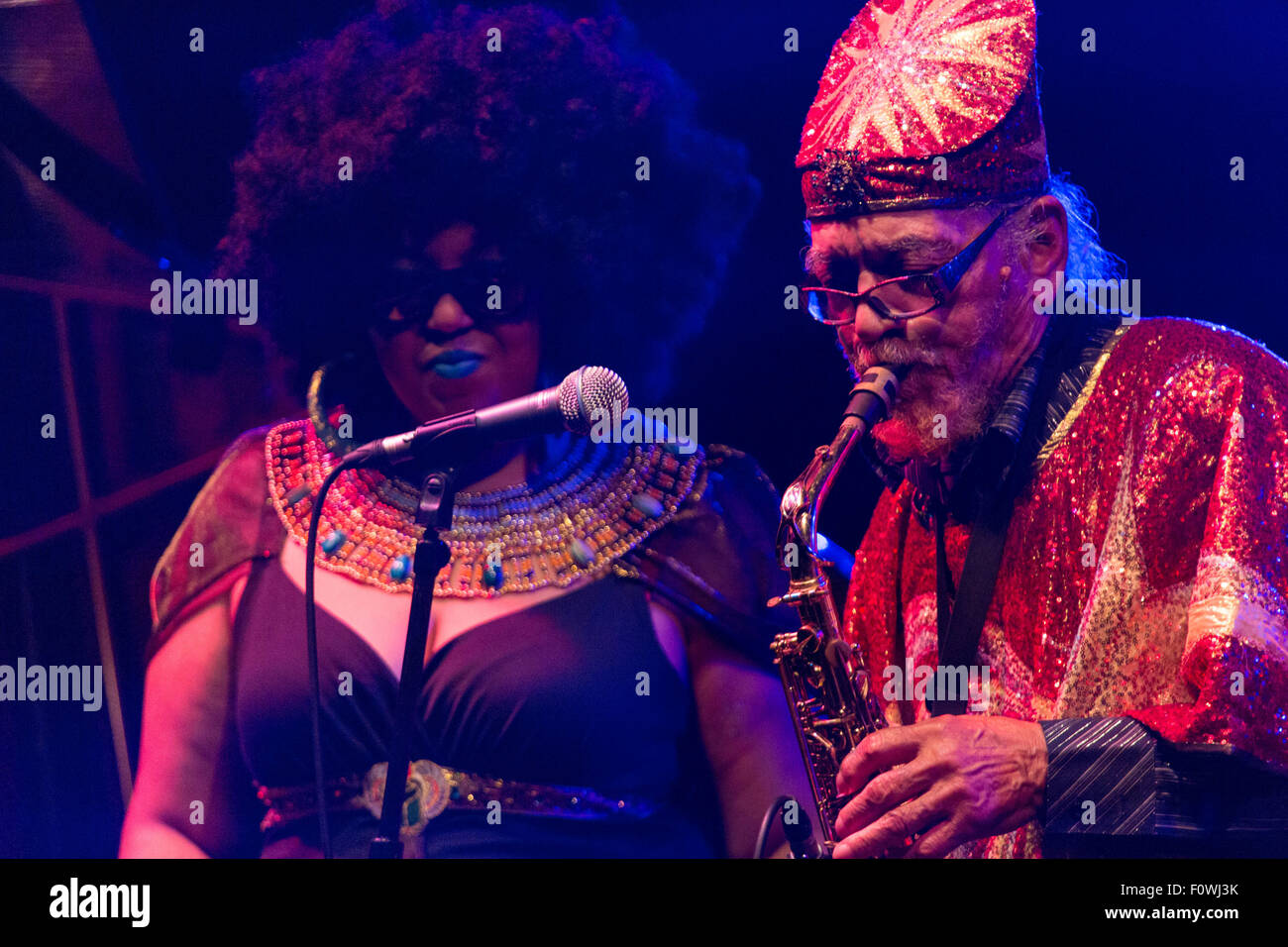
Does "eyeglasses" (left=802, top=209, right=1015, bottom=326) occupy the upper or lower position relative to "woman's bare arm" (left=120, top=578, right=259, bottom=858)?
upper

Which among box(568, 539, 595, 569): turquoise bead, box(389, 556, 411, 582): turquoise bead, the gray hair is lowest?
box(389, 556, 411, 582): turquoise bead

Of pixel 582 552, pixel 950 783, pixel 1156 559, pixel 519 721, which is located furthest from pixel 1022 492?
pixel 519 721

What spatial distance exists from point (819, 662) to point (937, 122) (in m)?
0.89

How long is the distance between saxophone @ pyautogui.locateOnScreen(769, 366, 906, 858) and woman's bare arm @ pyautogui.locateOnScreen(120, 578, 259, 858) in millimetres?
1076

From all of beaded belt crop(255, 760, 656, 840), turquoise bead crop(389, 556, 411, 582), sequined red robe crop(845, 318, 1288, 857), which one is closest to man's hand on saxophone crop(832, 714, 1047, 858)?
sequined red robe crop(845, 318, 1288, 857)

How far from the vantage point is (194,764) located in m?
2.62

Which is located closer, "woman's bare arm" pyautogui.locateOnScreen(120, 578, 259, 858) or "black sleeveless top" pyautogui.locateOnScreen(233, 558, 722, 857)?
"black sleeveless top" pyautogui.locateOnScreen(233, 558, 722, 857)

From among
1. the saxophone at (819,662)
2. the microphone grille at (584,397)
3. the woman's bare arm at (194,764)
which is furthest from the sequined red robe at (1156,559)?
the woman's bare arm at (194,764)

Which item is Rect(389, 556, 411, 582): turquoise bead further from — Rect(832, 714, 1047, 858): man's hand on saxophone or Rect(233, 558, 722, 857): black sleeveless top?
Rect(832, 714, 1047, 858): man's hand on saxophone

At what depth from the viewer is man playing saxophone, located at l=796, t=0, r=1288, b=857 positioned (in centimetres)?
184

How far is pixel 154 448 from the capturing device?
3.22 metres

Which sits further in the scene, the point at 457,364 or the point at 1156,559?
the point at 457,364

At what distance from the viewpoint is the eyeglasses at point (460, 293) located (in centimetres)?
265

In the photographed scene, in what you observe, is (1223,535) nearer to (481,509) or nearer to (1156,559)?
(1156,559)
